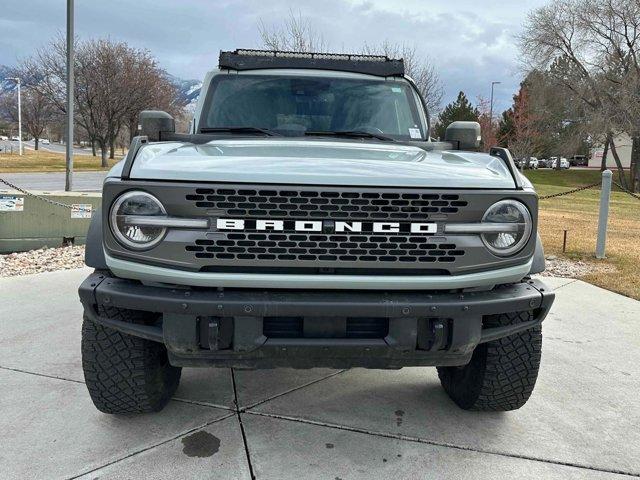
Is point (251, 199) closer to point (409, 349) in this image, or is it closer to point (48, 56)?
point (409, 349)

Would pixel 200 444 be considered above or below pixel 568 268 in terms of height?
below

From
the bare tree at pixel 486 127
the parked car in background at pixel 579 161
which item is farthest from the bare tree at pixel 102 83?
the parked car in background at pixel 579 161

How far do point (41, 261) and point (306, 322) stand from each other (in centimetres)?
619

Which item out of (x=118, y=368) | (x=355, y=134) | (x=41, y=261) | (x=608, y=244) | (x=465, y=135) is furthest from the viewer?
(x=608, y=244)

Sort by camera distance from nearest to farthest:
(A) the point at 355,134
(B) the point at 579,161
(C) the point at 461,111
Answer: (A) the point at 355,134 → (C) the point at 461,111 → (B) the point at 579,161

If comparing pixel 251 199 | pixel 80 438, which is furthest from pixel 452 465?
pixel 80 438

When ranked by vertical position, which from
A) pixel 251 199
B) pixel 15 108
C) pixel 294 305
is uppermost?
pixel 15 108

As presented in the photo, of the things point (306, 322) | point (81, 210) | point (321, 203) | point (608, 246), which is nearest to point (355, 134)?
point (321, 203)

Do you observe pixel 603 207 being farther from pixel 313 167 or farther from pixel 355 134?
pixel 313 167

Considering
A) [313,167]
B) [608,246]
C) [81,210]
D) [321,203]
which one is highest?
[313,167]

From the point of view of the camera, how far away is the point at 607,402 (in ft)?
11.3

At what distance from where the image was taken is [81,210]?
8.29 m

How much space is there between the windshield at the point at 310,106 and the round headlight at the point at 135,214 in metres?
1.53

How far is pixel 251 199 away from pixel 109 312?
83cm
